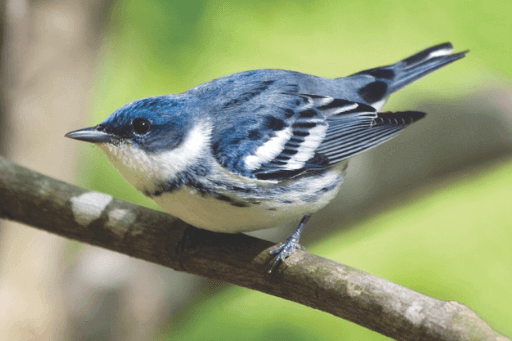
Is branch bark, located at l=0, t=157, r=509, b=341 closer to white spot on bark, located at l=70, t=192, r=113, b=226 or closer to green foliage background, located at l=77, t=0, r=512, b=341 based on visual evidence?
white spot on bark, located at l=70, t=192, r=113, b=226

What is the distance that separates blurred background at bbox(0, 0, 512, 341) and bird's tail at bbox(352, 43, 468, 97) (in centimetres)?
64

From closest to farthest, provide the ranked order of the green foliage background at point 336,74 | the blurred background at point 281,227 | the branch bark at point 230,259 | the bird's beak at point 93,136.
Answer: the branch bark at point 230,259, the bird's beak at point 93,136, the blurred background at point 281,227, the green foliage background at point 336,74

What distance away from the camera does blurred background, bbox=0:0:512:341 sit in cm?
276

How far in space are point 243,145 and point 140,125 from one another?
0.29 m

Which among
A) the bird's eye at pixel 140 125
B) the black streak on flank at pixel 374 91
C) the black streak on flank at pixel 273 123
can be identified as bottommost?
the bird's eye at pixel 140 125

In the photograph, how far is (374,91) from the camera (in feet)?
7.06

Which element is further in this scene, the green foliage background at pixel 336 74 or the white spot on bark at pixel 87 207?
the green foliage background at pixel 336 74

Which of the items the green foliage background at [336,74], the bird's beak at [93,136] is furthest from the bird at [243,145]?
the green foliage background at [336,74]

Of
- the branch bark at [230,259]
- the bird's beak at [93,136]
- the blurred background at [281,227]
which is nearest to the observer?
the branch bark at [230,259]

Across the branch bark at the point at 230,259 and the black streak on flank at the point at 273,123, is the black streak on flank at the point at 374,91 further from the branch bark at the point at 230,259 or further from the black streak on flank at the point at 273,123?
the branch bark at the point at 230,259

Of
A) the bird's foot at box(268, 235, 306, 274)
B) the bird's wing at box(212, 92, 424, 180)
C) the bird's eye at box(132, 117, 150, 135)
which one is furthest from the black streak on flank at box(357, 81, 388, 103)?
the bird's eye at box(132, 117, 150, 135)

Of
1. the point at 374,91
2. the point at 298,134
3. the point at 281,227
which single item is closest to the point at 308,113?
the point at 298,134

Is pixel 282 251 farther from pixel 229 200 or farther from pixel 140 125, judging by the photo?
pixel 140 125

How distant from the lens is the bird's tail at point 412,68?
2.13m
